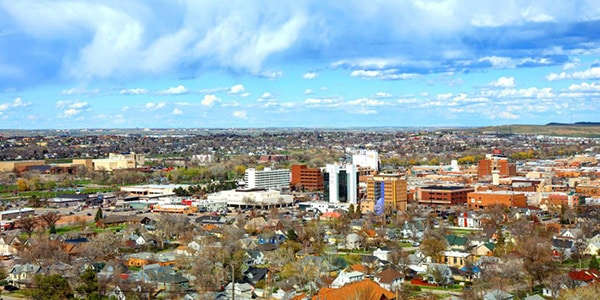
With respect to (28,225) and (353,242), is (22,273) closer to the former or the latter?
(28,225)

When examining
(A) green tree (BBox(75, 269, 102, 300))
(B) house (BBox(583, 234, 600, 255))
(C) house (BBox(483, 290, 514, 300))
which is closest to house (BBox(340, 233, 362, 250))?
(B) house (BBox(583, 234, 600, 255))

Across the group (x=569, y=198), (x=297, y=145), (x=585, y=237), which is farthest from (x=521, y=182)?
(x=297, y=145)

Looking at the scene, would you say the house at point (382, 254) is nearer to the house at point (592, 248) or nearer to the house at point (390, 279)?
the house at point (390, 279)

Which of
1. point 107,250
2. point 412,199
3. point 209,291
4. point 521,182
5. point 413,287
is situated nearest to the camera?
point 209,291

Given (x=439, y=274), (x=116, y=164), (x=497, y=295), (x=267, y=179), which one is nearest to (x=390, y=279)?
(x=439, y=274)

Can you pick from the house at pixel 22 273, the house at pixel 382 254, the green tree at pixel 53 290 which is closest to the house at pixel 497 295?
the house at pixel 382 254

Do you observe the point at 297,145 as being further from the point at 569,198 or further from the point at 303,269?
the point at 303,269
